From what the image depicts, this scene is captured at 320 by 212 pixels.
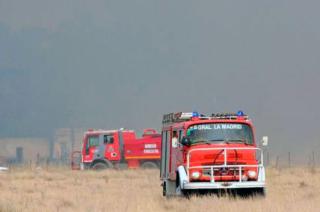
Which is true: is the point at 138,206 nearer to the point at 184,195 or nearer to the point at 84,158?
the point at 184,195

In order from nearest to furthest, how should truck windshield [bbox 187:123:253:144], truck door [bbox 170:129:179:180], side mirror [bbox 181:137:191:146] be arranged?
side mirror [bbox 181:137:191:146], truck windshield [bbox 187:123:253:144], truck door [bbox 170:129:179:180]

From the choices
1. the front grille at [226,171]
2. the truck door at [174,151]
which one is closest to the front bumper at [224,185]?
the front grille at [226,171]

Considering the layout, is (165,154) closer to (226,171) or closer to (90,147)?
(226,171)

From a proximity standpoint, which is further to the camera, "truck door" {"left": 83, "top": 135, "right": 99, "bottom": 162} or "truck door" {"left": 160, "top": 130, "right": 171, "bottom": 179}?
"truck door" {"left": 83, "top": 135, "right": 99, "bottom": 162}

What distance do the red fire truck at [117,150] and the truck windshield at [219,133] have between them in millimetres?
26124

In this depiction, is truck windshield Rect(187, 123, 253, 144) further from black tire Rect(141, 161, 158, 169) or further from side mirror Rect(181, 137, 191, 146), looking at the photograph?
black tire Rect(141, 161, 158, 169)

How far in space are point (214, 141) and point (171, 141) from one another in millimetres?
2697

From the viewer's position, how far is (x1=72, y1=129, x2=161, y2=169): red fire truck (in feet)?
152

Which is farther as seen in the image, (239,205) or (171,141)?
(171,141)

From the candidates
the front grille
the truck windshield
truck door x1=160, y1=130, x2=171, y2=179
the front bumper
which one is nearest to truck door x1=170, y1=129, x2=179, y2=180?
truck door x1=160, y1=130, x2=171, y2=179

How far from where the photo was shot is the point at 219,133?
66.6ft

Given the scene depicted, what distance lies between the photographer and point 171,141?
22688 mm

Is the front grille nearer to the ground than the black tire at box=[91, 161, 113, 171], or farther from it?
nearer to the ground

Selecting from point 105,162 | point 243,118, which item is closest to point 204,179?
point 243,118
